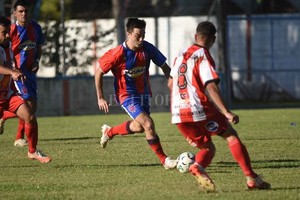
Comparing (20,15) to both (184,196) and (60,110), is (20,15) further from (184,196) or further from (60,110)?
(60,110)

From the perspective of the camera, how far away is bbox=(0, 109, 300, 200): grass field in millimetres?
9000

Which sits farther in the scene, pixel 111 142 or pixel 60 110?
pixel 60 110

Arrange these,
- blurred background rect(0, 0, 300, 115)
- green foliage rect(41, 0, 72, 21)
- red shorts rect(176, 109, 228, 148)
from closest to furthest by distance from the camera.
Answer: red shorts rect(176, 109, 228, 148)
blurred background rect(0, 0, 300, 115)
green foliage rect(41, 0, 72, 21)

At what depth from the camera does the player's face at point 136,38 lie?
11168mm

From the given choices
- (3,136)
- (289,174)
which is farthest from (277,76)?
(289,174)

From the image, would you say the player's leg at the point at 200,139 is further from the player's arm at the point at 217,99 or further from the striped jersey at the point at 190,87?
the player's arm at the point at 217,99

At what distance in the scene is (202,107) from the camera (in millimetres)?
8992

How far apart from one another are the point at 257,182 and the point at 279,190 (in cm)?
23

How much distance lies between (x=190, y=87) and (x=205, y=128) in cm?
43

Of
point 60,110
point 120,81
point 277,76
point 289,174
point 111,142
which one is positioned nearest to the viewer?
point 289,174

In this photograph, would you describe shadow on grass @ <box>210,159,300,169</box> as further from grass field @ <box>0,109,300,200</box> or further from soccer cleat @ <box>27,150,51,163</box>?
soccer cleat @ <box>27,150,51,163</box>

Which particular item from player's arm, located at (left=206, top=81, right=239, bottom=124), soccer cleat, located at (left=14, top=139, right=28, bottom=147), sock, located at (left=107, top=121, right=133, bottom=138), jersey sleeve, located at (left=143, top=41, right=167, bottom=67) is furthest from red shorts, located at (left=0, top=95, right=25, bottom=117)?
player's arm, located at (left=206, top=81, right=239, bottom=124)

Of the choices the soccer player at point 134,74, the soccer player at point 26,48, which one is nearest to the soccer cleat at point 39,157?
the soccer player at point 134,74

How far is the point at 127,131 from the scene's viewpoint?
12062mm
